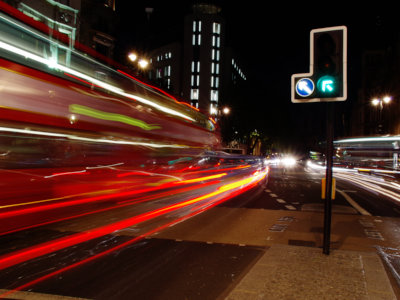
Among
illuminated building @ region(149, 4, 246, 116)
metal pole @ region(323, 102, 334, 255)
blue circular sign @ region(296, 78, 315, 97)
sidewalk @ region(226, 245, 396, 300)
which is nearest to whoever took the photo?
sidewalk @ region(226, 245, 396, 300)

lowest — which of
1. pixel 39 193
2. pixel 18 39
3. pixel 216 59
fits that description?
pixel 39 193

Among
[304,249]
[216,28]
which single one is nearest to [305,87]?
[304,249]

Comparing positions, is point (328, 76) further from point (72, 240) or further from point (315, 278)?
point (72, 240)

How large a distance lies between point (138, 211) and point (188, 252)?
4.56 m

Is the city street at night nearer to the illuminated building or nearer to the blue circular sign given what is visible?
the blue circular sign

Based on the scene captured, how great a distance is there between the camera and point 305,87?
5.96 metres

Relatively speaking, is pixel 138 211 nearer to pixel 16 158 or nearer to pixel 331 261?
pixel 16 158

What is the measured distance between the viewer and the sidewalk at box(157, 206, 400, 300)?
436 centimetres

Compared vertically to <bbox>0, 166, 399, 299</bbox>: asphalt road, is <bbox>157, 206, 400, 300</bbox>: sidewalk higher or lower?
higher

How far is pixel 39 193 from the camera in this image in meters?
7.54

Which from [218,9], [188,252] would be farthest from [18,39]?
[218,9]

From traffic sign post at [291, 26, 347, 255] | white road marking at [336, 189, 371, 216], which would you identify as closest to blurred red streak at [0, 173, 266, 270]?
traffic sign post at [291, 26, 347, 255]

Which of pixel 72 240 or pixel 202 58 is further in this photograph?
pixel 202 58

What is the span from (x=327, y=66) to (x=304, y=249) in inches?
118
